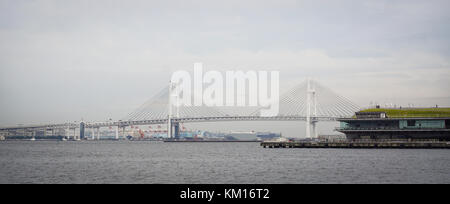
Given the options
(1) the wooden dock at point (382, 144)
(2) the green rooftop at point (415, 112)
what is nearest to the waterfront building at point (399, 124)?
(2) the green rooftop at point (415, 112)

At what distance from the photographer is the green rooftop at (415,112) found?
2630 inches

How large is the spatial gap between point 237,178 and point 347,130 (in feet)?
135

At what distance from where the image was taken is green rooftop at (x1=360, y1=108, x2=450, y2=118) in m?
A: 66.8

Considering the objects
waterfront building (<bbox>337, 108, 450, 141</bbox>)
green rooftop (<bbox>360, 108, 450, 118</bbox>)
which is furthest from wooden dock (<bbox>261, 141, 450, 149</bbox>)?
green rooftop (<bbox>360, 108, 450, 118</bbox>)

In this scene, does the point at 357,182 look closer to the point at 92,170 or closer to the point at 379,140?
the point at 92,170

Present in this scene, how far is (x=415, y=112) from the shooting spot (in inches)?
2694

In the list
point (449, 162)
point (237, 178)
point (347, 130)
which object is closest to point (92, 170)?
point (237, 178)

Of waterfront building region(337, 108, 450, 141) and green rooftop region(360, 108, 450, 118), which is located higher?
Answer: green rooftop region(360, 108, 450, 118)

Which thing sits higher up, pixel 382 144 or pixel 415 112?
pixel 415 112

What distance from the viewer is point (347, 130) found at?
6888cm

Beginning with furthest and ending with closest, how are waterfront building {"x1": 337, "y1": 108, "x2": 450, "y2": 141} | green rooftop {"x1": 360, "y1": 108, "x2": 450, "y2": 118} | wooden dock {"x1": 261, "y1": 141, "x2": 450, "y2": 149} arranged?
green rooftop {"x1": 360, "y1": 108, "x2": 450, "y2": 118} < waterfront building {"x1": 337, "y1": 108, "x2": 450, "y2": 141} < wooden dock {"x1": 261, "y1": 141, "x2": 450, "y2": 149}

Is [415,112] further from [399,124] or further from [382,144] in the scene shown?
[382,144]

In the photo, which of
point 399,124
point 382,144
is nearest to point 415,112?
point 399,124

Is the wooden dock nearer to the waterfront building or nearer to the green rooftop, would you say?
the waterfront building
